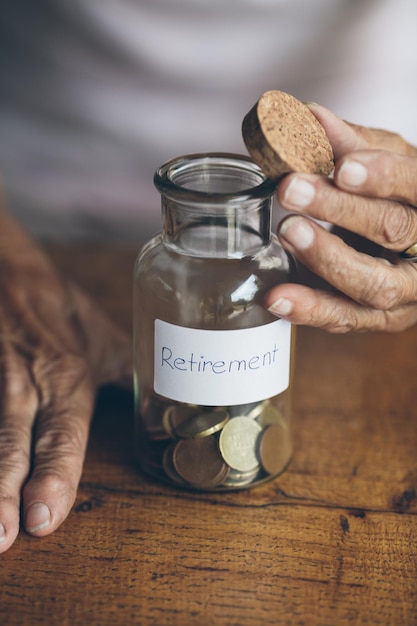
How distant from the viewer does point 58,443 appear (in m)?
0.79

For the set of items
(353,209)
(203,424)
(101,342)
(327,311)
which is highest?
(353,209)

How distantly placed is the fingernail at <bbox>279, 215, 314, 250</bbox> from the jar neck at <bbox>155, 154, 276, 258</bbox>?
0.13 ft

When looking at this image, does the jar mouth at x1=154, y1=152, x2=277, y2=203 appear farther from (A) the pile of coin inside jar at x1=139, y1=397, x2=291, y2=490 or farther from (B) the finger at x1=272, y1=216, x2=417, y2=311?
(A) the pile of coin inside jar at x1=139, y1=397, x2=291, y2=490

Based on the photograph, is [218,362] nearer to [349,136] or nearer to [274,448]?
[274,448]

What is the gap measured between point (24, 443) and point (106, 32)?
67 centimetres

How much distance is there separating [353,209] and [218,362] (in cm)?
19

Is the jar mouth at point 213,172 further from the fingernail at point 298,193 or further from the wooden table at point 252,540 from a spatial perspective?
the wooden table at point 252,540

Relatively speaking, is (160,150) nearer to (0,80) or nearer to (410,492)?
(0,80)

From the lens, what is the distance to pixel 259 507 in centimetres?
76

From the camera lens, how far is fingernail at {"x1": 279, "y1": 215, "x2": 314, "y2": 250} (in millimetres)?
658

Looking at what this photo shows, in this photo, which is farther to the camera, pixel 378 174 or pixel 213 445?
pixel 213 445

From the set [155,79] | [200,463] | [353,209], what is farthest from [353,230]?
[155,79]

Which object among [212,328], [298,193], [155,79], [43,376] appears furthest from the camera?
[155,79]

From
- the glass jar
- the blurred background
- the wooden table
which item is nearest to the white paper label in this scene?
the glass jar
